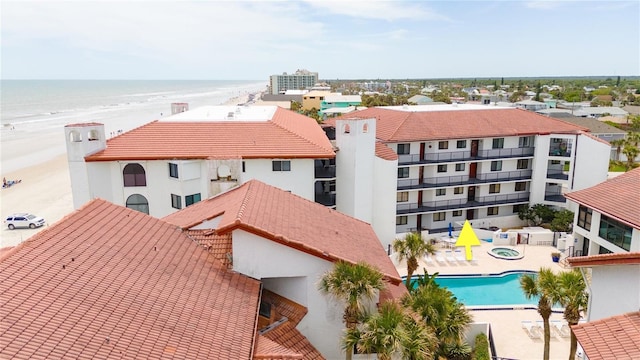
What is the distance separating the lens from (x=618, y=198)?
29.0 meters

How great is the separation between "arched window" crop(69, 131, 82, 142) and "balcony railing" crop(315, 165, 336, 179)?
17.9 m

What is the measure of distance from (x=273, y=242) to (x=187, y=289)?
3.77m

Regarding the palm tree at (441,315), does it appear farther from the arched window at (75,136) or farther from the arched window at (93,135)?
the arched window at (75,136)

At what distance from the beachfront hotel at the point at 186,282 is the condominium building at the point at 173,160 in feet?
36.3

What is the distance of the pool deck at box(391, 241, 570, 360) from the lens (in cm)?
2569

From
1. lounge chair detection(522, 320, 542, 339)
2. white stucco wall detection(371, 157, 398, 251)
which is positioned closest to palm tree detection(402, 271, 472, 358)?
lounge chair detection(522, 320, 542, 339)

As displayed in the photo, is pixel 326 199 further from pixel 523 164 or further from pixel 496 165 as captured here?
pixel 523 164

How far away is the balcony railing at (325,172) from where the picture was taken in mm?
37750

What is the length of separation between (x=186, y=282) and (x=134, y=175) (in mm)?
21019

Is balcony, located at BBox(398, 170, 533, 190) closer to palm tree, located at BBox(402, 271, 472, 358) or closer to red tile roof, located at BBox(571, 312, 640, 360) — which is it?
palm tree, located at BBox(402, 271, 472, 358)

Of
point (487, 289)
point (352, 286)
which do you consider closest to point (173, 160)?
point (352, 286)

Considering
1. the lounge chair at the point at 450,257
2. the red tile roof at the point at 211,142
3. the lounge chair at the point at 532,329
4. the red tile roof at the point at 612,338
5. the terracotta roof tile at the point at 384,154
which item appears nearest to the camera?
the red tile roof at the point at 612,338

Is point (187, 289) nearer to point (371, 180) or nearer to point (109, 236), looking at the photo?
point (109, 236)

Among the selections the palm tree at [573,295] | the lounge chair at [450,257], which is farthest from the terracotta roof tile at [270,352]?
the lounge chair at [450,257]
